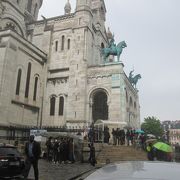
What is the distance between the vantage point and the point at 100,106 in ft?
105

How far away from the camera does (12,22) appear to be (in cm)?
3547

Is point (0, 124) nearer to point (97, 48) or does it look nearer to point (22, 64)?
point (22, 64)

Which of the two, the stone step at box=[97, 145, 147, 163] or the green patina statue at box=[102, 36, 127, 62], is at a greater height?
the green patina statue at box=[102, 36, 127, 62]

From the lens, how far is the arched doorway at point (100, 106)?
3161cm

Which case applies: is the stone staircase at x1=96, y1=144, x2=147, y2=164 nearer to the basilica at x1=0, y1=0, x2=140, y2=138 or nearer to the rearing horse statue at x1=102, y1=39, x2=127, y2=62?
the basilica at x1=0, y1=0, x2=140, y2=138

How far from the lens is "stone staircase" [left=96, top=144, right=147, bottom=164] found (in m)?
19.8

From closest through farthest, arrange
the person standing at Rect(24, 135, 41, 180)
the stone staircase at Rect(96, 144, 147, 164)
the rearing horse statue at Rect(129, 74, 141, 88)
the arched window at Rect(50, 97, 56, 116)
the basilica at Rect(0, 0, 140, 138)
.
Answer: the person standing at Rect(24, 135, 41, 180) < the stone staircase at Rect(96, 144, 147, 164) < the basilica at Rect(0, 0, 140, 138) < the arched window at Rect(50, 97, 56, 116) < the rearing horse statue at Rect(129, 74, 141, 88)

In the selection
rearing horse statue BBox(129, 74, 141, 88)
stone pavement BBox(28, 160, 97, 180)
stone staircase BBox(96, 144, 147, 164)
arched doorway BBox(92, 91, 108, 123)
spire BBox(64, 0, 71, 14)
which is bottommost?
stone pavement BBox(28, 160, 97, 180)

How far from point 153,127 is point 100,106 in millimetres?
39032

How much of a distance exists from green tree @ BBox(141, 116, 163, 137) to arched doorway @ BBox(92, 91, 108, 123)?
37012mm

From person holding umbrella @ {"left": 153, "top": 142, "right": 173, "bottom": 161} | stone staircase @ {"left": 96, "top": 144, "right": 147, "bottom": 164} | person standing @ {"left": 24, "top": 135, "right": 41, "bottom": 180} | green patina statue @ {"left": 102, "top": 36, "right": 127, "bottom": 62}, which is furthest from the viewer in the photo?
green patina statue @ {"left": 102, "top": 36, "right": 127, "bottom": 62}

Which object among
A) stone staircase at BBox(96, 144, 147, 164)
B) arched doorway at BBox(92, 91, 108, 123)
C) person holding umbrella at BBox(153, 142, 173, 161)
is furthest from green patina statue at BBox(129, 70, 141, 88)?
person holding umbrella at BBox(153, 142, 173, 161)

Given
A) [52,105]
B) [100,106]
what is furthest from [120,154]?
[52,105]

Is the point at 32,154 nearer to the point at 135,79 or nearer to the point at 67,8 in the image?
the point at 135,79
